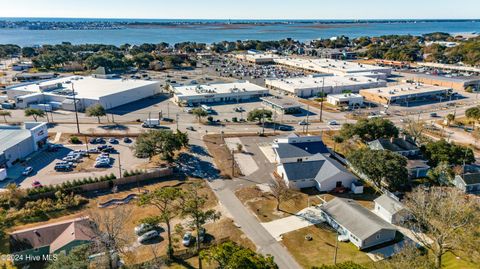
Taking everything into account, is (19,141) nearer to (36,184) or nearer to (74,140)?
(74,140)

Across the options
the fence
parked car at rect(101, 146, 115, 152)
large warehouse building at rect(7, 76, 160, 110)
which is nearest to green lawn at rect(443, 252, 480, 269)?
the fence

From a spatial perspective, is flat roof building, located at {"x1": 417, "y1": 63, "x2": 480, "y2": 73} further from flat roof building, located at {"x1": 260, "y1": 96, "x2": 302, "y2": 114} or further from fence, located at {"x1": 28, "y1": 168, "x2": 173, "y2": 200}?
fence, located at {"x1": 28, "y1": 168, "x2": 173, "y2": 200}

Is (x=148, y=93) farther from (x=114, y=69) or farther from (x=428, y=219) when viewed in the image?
(x=428, y=219)

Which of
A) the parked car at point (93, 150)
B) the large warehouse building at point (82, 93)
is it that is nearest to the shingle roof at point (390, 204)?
the parked car at point (93, 150)

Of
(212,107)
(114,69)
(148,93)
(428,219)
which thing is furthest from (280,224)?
(114,69)

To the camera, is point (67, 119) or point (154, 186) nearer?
point (154, 186)

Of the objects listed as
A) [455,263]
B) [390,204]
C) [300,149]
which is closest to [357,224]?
[390,204]
